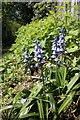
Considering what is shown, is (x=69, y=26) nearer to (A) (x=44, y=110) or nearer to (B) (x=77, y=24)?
(B) (x=77, y=24)

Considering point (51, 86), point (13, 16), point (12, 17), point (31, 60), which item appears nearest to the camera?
point (51, 86)

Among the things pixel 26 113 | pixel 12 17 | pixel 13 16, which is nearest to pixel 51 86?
pixel 26 113

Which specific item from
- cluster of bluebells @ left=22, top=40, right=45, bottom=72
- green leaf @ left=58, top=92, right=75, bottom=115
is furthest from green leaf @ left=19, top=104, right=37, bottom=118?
cluster of bluebells @ left=22, top=40, right=45, bottom=72

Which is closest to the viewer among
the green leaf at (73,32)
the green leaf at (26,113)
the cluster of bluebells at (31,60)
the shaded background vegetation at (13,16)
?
the green leaf at (26,113)

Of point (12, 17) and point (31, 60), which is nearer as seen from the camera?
point (31, 60)

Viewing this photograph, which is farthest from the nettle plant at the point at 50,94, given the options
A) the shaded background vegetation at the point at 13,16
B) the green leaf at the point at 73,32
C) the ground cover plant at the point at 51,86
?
the shaded background vegetation at the point at 13,16

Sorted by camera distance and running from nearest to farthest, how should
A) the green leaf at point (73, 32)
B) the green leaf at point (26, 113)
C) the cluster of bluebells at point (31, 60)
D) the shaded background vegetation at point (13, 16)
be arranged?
the green leaf at point (26, 113), the cluster of bluebells at point (31, 60), the green leaf at point (73, 32), the shaded background vegetation at point (13, 16)

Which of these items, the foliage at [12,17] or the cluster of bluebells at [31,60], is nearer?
the cluster of bluebells at [31,60]

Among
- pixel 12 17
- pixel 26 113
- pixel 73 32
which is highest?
pixel 73 32

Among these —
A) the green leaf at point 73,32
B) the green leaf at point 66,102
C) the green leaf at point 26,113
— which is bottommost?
the green leaf at point 26,113

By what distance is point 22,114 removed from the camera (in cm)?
194

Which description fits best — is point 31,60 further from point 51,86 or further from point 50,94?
point 50,94

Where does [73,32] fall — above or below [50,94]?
above

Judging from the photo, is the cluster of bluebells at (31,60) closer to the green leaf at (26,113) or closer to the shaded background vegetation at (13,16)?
the green leaf at (26,113)
